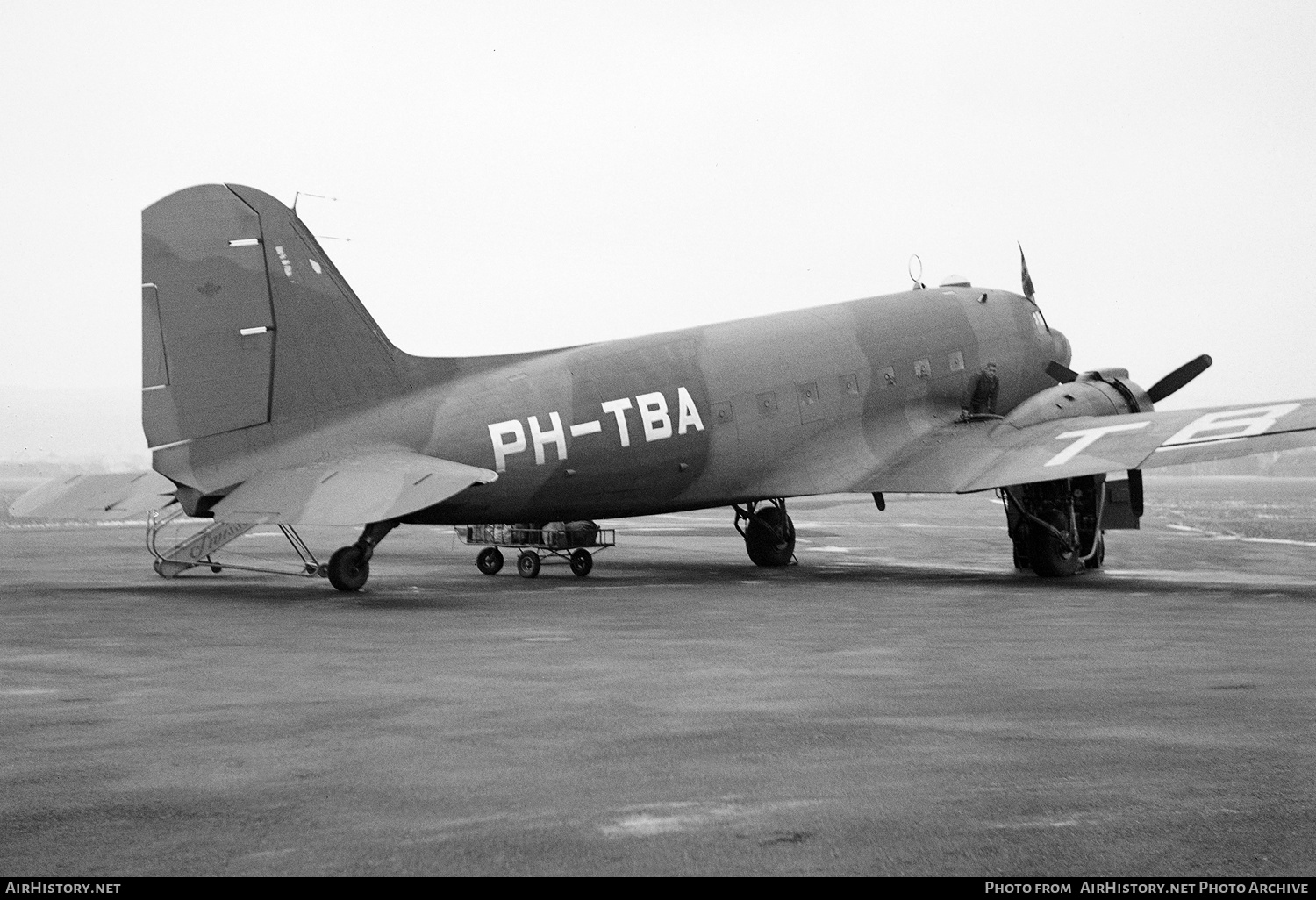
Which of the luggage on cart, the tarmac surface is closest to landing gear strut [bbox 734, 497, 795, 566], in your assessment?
the luggage on cart

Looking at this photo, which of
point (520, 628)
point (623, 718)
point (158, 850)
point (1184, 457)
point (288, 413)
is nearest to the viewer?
point (158, 850)

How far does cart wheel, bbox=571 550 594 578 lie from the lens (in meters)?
29.4

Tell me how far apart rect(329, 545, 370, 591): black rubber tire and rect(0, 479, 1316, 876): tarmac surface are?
0.34 metres

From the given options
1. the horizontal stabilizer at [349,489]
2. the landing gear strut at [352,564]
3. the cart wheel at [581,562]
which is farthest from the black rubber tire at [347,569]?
the cart wheel at [581,562]

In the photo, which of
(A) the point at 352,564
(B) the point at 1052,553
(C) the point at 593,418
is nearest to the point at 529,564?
(C) the point at 593,418

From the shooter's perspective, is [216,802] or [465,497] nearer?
[216,802]

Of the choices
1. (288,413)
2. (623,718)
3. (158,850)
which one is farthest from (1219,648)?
(288,413)

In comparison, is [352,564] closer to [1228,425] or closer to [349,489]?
[349,489]

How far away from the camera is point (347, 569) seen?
911 inches

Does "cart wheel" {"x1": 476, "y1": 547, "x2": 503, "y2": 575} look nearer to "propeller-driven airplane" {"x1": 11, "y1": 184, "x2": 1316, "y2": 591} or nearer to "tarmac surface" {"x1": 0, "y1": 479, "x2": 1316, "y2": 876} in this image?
"propeller-driven airplane" {"x1": 11, "y1": 184, "x2": 1316, "y2": 591}

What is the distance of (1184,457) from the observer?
2470 cm

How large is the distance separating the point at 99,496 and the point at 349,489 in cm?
907
